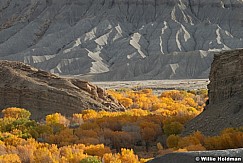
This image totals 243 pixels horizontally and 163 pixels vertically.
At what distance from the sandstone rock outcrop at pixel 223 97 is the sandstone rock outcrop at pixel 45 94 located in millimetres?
7056

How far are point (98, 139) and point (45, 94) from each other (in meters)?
7.60

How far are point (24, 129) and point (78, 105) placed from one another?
5.43 m

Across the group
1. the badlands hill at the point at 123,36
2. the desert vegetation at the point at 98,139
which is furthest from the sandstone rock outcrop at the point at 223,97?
the badlands hill at the point at 123,36

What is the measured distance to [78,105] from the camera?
20.8 meters

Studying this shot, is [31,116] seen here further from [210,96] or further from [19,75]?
[210,96]

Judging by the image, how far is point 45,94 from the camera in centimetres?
2070

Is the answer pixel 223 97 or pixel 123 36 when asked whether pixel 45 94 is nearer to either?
pixel 223 97

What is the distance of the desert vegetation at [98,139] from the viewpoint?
10.5 m

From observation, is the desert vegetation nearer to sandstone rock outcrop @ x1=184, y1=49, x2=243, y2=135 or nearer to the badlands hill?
sandstone rock outcrop @ x1=184, y1=49, x2=243, y2=135

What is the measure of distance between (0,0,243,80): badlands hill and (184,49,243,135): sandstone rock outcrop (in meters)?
71.0

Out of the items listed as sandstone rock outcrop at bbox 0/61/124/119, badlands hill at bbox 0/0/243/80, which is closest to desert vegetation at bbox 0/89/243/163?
sandstone rock outcrop at bbox 0/61/124/119

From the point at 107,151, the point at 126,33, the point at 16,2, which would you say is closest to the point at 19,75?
the point at 107,151

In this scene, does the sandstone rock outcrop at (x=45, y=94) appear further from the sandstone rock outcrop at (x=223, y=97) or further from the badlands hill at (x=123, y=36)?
the badlands hill at (x=123, y=36)

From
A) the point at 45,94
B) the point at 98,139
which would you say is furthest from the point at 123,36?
the point at 98,139
